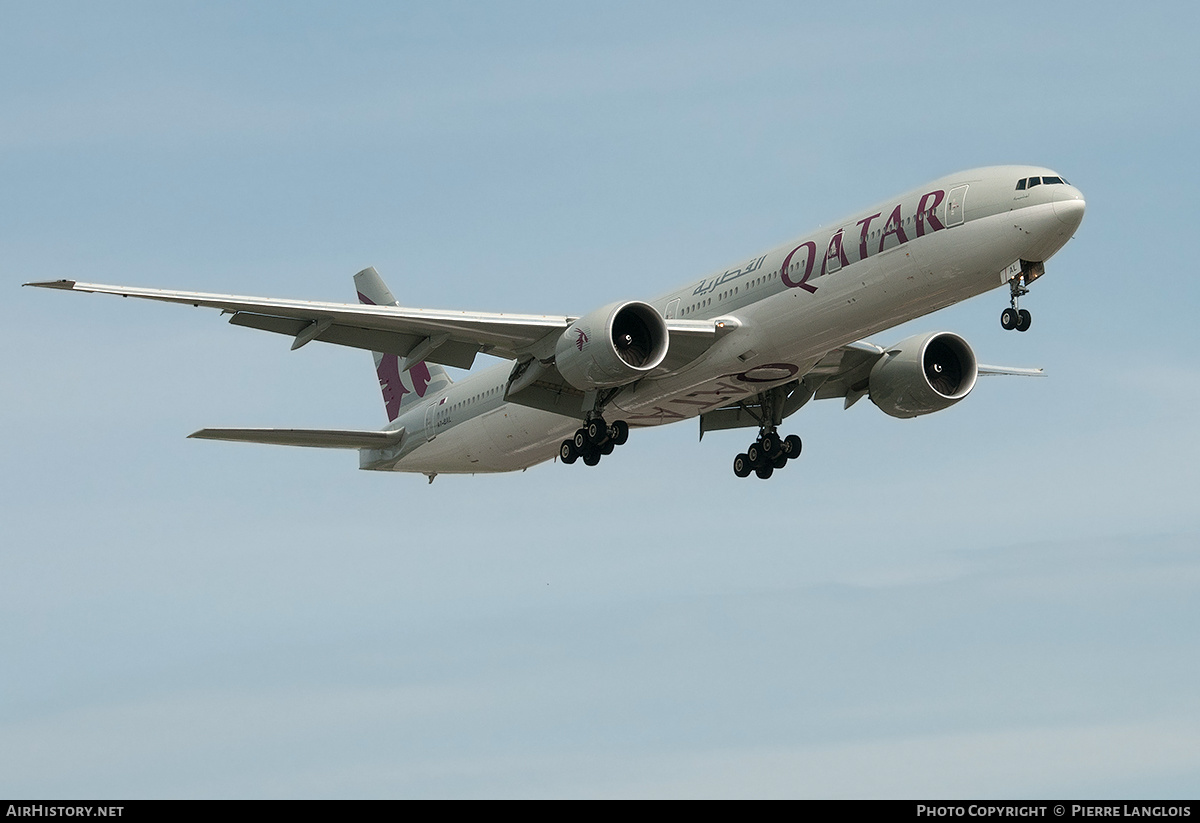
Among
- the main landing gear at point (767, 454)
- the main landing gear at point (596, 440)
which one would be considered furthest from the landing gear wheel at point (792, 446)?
the main landing gear at point (596, 440)

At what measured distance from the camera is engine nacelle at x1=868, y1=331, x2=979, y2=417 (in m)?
39.2

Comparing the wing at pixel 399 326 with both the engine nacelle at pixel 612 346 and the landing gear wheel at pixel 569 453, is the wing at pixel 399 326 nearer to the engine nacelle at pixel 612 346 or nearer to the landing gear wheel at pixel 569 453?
the engine nacelle at pixel 612 346

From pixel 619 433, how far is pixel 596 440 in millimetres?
624

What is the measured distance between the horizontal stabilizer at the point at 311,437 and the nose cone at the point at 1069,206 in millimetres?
20462

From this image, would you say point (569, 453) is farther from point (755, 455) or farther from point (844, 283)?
point (844, 283)

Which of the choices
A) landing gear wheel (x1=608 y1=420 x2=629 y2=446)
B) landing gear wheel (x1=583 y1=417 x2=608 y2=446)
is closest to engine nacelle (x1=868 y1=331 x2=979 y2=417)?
landing gear wheel (x1=608 y1=420 x2=629 y2=446)

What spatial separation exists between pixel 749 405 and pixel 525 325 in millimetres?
7894

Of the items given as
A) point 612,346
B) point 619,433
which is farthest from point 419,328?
point 619,433

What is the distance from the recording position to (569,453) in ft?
125

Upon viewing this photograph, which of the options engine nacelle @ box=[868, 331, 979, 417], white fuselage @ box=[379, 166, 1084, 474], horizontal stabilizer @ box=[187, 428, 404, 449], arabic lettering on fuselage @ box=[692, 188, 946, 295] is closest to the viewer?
white fuselage @ box=[379, 166, 1084, 474]

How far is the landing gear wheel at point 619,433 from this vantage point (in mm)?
37625

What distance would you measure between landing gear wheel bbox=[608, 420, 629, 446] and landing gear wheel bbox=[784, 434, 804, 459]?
16.2ft

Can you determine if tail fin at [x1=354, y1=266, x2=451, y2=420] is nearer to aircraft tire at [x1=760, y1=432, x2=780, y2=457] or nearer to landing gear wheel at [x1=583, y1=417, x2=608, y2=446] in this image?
landing gear wheel at [x1=583, y1=417, x2=608, y2=446]
